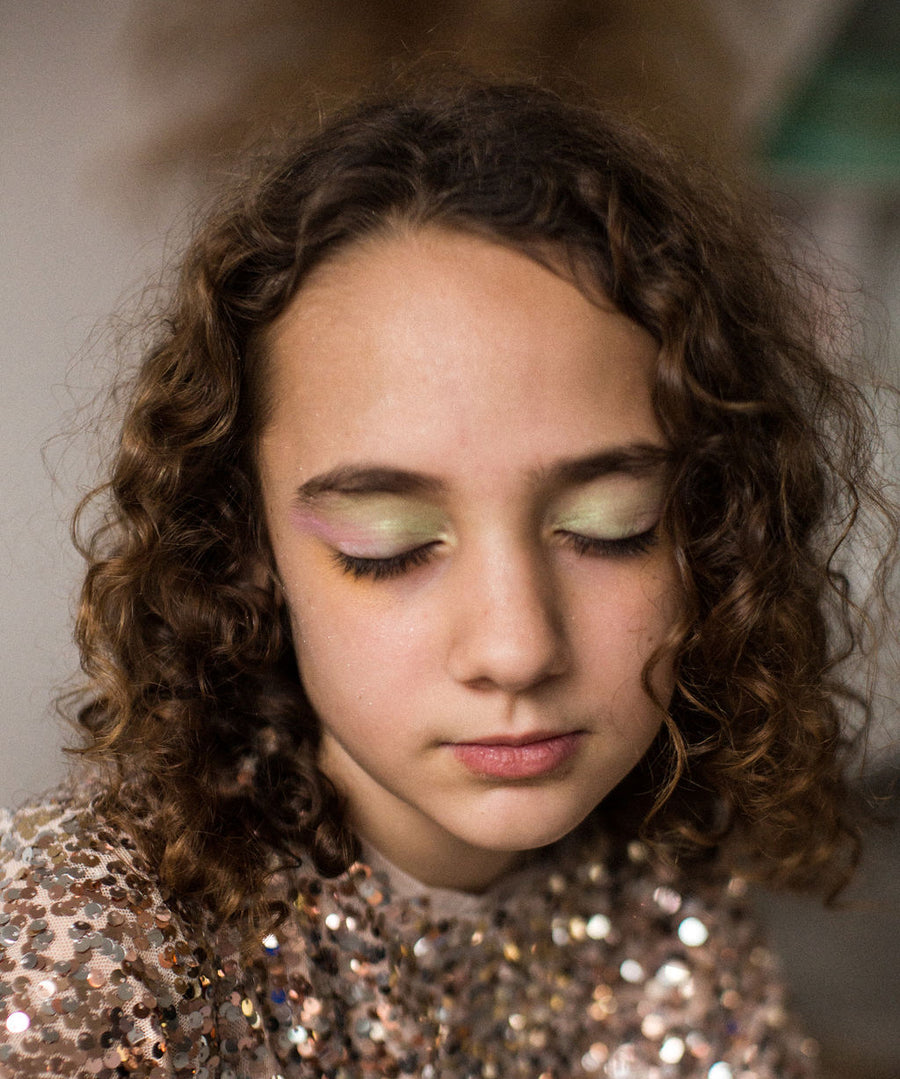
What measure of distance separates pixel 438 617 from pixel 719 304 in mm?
267

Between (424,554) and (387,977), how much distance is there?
1.05ft

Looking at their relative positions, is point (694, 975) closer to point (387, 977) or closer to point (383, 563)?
point (387, 977)

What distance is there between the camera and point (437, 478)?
24.0 inches

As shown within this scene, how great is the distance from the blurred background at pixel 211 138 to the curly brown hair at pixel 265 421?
0.13 metres

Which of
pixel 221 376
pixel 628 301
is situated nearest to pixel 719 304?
pixel 628 301

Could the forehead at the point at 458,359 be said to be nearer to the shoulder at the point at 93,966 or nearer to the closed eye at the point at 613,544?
the closed eye at the point at 613,544

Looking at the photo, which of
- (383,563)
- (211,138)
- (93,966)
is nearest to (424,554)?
(383,563)

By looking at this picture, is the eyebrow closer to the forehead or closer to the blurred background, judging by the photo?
the forehead

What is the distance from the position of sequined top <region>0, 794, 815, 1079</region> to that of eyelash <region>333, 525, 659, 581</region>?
225 millimetres

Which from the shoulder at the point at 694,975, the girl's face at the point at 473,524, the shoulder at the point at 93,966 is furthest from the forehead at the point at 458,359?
the shoulder at the point at 694,975

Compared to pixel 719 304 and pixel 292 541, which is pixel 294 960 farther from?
pixel 719 304

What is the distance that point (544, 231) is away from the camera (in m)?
0.64

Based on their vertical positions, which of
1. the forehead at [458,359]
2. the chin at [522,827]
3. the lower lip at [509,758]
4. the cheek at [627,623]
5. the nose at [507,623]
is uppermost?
the forehead at [458,359]

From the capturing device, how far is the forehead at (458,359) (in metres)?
0.61
